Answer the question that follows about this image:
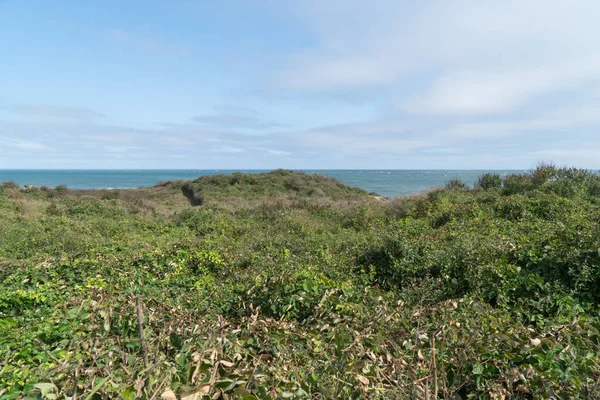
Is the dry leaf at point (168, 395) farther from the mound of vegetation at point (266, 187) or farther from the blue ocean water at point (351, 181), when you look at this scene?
the mound of vegetation at point (266, 187)

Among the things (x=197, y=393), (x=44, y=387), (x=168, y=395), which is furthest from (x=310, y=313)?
(x=44, y=387)

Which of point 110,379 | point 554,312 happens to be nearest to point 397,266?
point 554,312

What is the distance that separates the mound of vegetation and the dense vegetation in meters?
16.6

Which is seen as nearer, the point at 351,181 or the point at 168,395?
the point at 168,395

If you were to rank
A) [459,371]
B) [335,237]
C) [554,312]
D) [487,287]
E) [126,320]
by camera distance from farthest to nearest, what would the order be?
[335,237]
[487,287]
[554,312]
[126,320]
[459,371]

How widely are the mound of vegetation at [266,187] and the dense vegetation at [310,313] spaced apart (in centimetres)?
1662

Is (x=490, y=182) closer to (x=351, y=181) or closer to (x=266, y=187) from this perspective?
(x=266, y=187)

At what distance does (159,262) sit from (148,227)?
5.91m

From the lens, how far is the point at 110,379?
1.85 metres

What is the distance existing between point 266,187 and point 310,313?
2646 cm

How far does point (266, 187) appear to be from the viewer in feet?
98.3

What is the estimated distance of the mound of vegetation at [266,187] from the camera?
2747cm

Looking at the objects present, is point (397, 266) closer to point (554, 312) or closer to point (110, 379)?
point (554, 312)

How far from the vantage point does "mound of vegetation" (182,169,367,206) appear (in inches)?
1081
